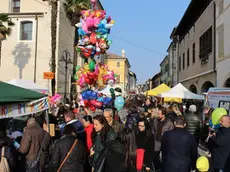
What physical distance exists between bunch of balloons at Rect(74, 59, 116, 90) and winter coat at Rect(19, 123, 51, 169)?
409 cm

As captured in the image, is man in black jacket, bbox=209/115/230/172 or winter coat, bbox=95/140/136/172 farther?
man in black jacket, bbox=209/115/230/172

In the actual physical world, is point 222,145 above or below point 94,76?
below

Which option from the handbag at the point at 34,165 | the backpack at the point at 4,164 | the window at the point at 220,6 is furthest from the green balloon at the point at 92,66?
the window at the point at 220,6

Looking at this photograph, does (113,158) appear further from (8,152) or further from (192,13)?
(192,13)

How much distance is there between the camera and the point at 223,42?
17656 mm

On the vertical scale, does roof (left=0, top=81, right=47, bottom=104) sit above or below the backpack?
above

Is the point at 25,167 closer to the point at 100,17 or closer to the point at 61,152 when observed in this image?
the point at 61,152

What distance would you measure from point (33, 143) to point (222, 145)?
11.7ft

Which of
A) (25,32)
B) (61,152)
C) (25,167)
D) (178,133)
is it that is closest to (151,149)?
(178,133)

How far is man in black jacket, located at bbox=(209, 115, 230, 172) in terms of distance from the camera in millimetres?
5438

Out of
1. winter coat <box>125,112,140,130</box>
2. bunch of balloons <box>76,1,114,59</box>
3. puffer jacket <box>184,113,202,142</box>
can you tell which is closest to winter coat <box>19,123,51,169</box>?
winter coat <box>125,112,140,130</box>

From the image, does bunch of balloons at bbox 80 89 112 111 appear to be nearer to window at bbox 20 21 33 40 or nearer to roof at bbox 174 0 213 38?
window at bbox 20 21 33 40

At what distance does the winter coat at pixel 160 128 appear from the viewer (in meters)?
7.66

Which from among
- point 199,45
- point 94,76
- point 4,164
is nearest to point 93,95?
point 94,76
